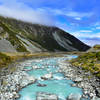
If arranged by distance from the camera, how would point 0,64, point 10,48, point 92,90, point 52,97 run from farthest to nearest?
point 10,48
point 0,64
point 92,90
point 52,97

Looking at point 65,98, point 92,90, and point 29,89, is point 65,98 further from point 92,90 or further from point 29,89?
point 29,89

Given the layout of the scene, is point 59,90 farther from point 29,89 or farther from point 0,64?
point 0,64

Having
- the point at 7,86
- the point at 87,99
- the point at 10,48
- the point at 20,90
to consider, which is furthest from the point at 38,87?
the point at 10,48

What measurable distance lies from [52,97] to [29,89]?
6.09 m

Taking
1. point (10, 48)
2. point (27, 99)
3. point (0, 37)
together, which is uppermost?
point (0, 37)

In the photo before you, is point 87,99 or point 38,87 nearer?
point 87,99

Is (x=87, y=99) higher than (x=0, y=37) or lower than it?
lower

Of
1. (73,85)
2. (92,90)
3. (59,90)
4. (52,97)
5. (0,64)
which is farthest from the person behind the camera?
(0,64)

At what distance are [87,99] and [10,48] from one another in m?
97.1

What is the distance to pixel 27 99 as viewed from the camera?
19641 millimetres

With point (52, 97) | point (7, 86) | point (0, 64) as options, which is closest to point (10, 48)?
point (0, 64)

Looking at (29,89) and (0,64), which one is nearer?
(29,89)

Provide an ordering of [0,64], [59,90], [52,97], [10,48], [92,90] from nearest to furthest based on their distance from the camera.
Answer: [52,97], [92,90], [59,90], [0,64], [10,48]

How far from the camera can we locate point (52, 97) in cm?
1936
